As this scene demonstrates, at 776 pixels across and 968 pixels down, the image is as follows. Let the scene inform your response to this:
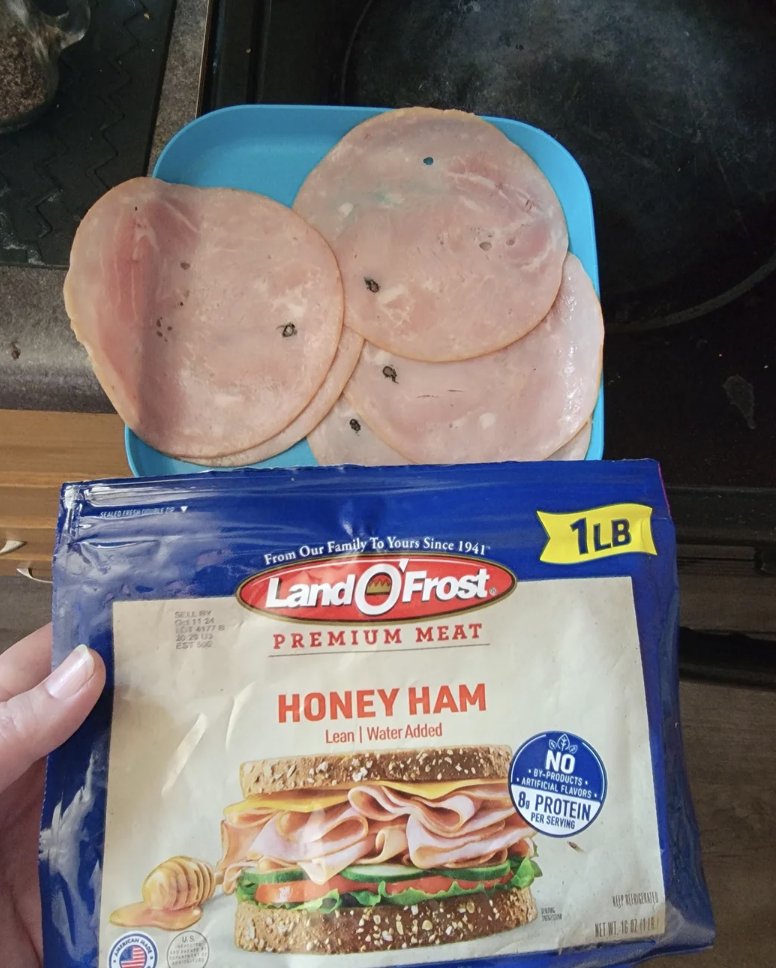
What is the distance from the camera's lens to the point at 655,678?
22.0 inches

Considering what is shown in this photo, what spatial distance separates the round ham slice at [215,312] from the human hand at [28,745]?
0.24m

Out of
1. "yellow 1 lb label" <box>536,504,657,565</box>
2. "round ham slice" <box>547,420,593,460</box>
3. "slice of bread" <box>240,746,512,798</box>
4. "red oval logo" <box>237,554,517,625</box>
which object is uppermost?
"round ham slice" <box>547,420,593,460</box>

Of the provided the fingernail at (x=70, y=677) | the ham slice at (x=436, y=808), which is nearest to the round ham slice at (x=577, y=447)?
the ham slice at (x=436, y=808)

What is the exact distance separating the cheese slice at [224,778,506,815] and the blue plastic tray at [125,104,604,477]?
1.07 ft

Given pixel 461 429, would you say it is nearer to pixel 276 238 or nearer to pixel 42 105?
pixel 276 238

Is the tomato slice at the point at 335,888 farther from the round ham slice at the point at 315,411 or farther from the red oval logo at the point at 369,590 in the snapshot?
the round ham slice at the point at 315,411

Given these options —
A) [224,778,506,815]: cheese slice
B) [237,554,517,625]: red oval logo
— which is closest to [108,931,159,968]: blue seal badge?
[224,778,506,815]: cheese slice

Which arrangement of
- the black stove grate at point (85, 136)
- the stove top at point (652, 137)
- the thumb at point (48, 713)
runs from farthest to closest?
the stove top at point (652, 137) < the black stove grate at point (85, 136) < the thumb at point (48, 713)

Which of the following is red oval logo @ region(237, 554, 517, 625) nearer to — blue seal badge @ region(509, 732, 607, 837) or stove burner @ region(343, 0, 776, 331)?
blue seal badge @ region(509, 732, 607, 837)

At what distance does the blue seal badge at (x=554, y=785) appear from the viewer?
0.53 metres

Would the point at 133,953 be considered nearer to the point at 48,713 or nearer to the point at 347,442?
the point at 48,713

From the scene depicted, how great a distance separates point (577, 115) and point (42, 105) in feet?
2.14

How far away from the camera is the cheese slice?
1.67ft

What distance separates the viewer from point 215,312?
0.72m
